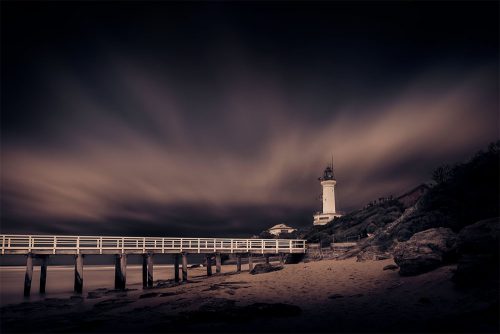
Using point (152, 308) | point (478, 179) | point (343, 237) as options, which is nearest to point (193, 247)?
point (152, 308)

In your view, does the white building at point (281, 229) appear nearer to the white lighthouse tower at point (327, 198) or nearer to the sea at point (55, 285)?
the white lighthouse tower at point (327, 198)

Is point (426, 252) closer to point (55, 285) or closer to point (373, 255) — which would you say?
point (373, 255)

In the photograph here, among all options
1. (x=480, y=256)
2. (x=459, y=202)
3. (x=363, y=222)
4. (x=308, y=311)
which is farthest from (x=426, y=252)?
(x=363, y=222)

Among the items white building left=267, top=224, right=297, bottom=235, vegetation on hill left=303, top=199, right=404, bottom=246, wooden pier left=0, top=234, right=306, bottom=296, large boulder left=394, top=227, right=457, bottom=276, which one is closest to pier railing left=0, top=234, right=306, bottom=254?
wooden pier left=0, top=234, right=306, bottom=296

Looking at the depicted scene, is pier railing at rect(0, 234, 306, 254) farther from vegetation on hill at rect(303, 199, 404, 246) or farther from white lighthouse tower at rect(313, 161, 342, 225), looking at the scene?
white lighthouse tower at rect(313, 161, 342, 225)

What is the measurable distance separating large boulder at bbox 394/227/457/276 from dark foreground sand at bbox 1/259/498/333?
49 centimetres

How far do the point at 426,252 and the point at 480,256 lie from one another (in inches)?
140

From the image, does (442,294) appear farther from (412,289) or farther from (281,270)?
(281,270)

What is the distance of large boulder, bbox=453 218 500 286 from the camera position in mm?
10727

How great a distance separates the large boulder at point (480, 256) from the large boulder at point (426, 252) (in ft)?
7.27

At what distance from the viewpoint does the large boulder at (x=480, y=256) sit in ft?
35.2

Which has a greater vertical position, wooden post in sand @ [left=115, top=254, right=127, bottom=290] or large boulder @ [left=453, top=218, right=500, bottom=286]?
large boulder @ [left=453, top=218, right=500, bottom=286]

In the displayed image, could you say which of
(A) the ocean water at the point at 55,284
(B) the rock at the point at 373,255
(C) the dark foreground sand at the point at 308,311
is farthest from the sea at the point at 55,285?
(B) the rock at the point at 373,255

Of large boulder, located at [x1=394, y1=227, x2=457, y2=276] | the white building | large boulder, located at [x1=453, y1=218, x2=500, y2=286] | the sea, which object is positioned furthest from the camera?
the white building
